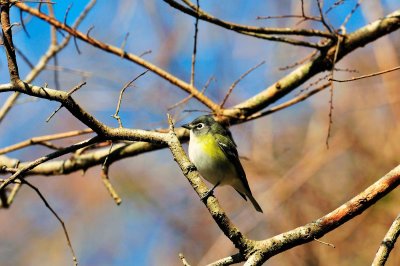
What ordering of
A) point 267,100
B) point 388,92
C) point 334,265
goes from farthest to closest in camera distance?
point 388,92, point 334,265, point 267,100

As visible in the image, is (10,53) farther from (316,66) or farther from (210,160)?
(316,66)

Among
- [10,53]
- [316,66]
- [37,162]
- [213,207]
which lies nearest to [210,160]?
[316,66]

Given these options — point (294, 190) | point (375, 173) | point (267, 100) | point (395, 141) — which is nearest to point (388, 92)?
point (395, 141)

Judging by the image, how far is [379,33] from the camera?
3883 mm

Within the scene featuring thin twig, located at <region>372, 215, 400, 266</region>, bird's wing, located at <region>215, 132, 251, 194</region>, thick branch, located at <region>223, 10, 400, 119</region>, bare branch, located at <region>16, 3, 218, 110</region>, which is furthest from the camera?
bird's wing, located at <region>215, 132, 251, 194</region>

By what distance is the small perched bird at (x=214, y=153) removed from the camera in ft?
14.1

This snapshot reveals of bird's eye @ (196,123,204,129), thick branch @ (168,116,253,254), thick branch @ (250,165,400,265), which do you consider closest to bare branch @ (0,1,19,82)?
thick branch @ (168,116,253,254)

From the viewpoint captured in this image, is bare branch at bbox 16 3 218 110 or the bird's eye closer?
bare branch at bbox 16 3 218 110

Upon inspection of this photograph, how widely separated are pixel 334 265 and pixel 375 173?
105 cm

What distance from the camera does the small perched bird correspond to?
431cm

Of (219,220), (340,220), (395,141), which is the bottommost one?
(340,220)

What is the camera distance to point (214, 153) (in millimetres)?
4387

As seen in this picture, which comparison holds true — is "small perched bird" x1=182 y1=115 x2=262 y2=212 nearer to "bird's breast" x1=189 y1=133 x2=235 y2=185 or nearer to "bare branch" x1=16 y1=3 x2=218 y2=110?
"bird's breast" x1=189 y1=133 x2=235 y2=185

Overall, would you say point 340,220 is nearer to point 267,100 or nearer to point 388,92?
point 267,100
